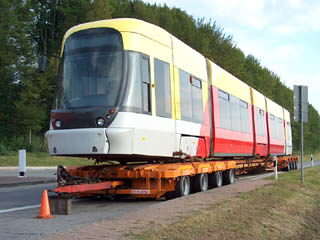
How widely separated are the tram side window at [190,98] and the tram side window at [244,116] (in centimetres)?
543

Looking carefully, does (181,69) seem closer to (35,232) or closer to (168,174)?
(168,174)

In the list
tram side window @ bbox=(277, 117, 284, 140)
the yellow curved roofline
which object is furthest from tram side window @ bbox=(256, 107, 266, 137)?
the yellow curved roofline

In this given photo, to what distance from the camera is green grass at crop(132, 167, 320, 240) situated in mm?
6867

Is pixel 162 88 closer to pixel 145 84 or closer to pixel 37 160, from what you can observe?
pixel 145 84

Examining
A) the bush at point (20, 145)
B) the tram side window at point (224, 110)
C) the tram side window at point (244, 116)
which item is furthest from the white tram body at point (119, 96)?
the bush at point (20, 145)

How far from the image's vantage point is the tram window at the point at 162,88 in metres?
10.8

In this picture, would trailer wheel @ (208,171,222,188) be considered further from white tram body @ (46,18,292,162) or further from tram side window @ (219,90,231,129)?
white tram body @ (46,18,292,162)

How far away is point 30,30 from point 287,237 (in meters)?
44.7

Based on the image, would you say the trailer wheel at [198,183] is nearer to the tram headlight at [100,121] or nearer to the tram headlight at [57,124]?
the tram headlight at [100,121]

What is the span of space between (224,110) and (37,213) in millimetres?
8164

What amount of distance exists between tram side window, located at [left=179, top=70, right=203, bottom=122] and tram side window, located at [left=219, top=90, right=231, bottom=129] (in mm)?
2076

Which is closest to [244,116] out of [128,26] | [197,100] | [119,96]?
[197,100]

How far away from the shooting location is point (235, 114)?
17.6m

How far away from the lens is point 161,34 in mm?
11469
